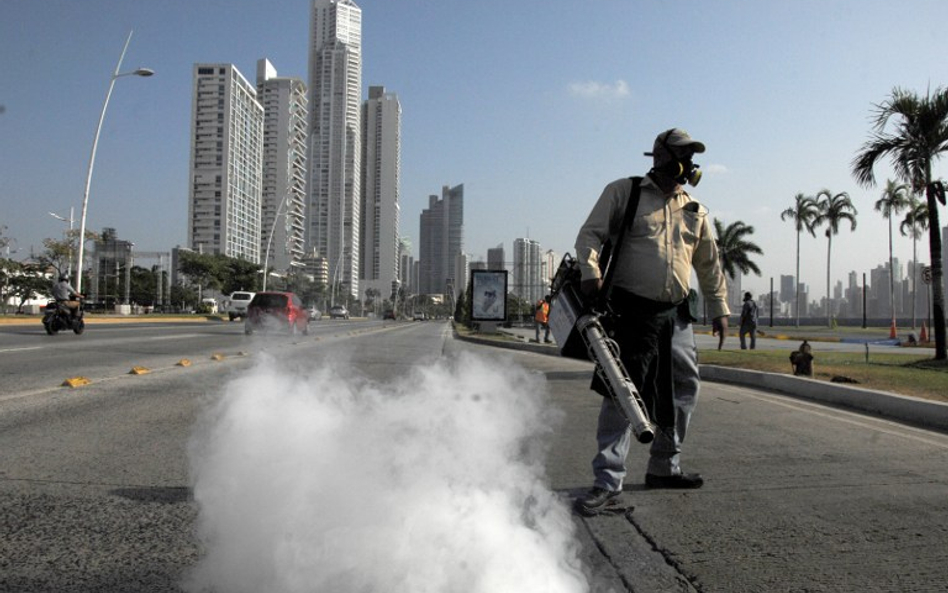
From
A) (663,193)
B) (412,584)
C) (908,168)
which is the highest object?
(908,168)

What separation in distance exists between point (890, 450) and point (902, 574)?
3043 millimetres

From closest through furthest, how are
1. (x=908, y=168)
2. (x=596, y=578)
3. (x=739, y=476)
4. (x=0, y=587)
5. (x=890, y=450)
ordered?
1. (x=0, y=587)
2. (x=596, y=578)
3. (x=739, y=476)
4. (x=890, y=450)
5. (x=908, y=168)

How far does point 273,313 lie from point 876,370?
12558 mm

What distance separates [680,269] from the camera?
372cm

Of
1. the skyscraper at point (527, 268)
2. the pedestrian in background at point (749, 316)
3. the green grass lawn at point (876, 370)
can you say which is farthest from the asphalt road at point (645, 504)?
the skyscraper at point (527, 268)

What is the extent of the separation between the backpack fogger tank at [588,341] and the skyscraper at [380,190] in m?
161

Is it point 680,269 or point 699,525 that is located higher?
point 680,269

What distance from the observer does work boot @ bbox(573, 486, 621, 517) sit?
136 inches

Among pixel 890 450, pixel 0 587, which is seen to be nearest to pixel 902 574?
pixel 890 450

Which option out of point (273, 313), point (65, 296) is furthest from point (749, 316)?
point (65, 296)

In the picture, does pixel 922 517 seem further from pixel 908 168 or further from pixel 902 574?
pixel 908 168

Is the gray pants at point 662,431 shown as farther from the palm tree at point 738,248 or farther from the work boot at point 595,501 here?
the palm tree at point 738,248

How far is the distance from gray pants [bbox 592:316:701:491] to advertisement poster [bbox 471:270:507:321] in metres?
30.7

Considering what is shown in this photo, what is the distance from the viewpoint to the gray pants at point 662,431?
11.7 ft
